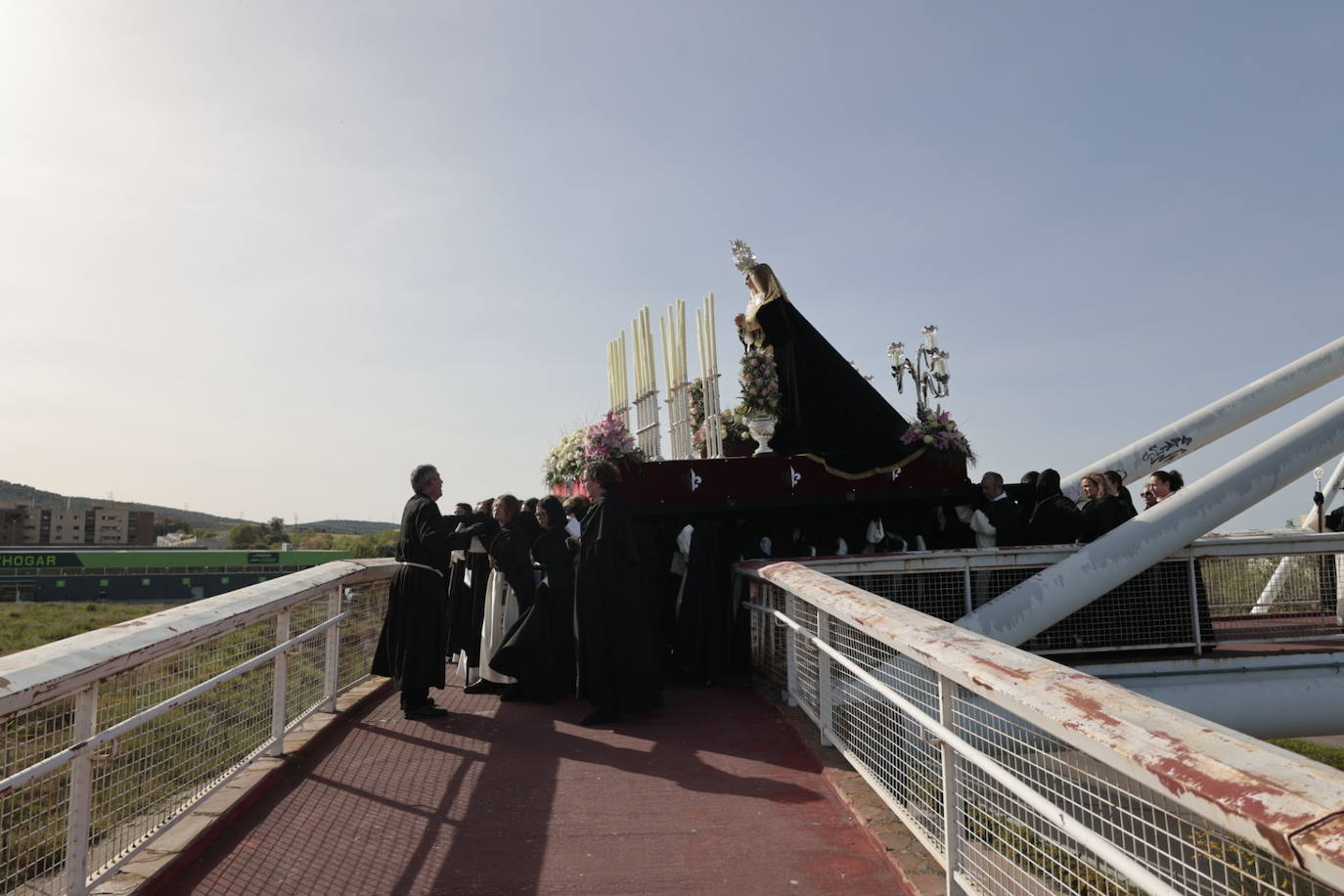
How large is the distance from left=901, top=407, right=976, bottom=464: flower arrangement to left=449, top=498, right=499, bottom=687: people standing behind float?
16.2ft

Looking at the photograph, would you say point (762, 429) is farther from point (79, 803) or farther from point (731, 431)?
point (79, 803)

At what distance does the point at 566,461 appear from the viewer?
34.3ft

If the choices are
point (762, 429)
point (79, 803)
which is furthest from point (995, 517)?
point (79, 803)

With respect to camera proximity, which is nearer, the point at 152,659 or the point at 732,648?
the point at 152,659

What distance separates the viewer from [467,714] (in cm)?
678

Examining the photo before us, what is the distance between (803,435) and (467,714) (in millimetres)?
5165

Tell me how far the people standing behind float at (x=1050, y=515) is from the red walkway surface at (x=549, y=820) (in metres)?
4.89

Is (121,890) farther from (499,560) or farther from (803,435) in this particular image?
(803,435)

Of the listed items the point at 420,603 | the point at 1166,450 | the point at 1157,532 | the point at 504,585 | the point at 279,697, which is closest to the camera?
the point at 279,697

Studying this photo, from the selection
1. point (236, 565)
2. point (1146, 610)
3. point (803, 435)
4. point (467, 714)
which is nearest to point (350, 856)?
point (467, 714)

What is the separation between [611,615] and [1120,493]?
6221 millimetres

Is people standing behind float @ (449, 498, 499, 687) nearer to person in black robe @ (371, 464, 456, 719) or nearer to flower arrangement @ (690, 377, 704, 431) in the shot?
person in black robe @ (371, 464, 456, 719)

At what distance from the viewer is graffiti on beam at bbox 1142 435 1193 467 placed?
1362 centimetres

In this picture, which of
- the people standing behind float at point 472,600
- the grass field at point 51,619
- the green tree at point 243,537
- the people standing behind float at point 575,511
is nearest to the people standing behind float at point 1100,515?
the people standing behind float at point 575,511
